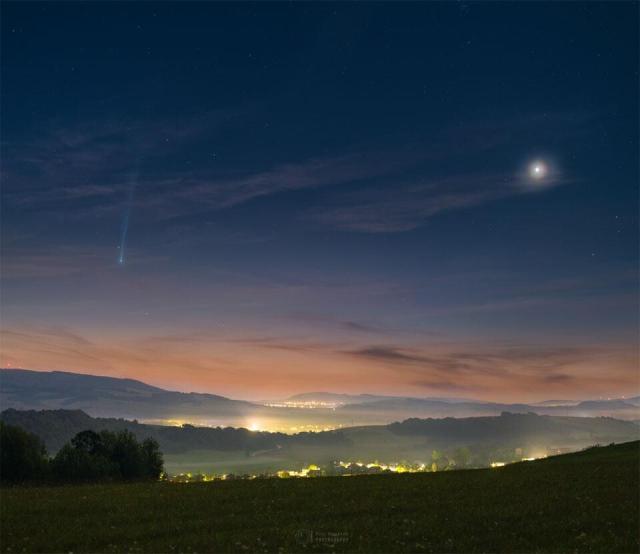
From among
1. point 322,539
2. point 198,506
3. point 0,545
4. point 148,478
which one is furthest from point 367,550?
point 148,478

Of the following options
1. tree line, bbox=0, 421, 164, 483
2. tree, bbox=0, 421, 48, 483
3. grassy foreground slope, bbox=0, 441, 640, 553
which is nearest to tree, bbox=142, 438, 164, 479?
tree line, bbox=0, 421, 164, 483

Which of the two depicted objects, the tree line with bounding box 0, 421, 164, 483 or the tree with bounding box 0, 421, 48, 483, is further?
the tree line with bounding box 0, 421, 164, 483

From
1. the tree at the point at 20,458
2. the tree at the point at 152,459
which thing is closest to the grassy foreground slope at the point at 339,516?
the tree at the point at 20,458

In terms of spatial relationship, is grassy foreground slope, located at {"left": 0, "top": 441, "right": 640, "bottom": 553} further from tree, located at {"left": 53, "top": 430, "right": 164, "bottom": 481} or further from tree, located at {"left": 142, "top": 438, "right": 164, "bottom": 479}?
tree, located at {"left": 142, "top": 438, "right": 164, "bottom": 479}

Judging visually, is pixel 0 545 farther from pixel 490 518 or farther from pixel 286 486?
pixel 490 518

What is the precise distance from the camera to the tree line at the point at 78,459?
4281cm

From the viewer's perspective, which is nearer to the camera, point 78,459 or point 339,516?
point 339,516

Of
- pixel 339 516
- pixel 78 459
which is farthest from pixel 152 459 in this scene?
pixel 339 516

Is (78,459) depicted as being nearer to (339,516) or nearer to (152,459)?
(152,459)

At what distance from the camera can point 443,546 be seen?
1864 cm

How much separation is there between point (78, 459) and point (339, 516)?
94.8 feet

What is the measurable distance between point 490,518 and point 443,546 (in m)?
5.03

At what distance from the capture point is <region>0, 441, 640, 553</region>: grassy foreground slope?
19391mm

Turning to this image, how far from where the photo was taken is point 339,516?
935 inches
